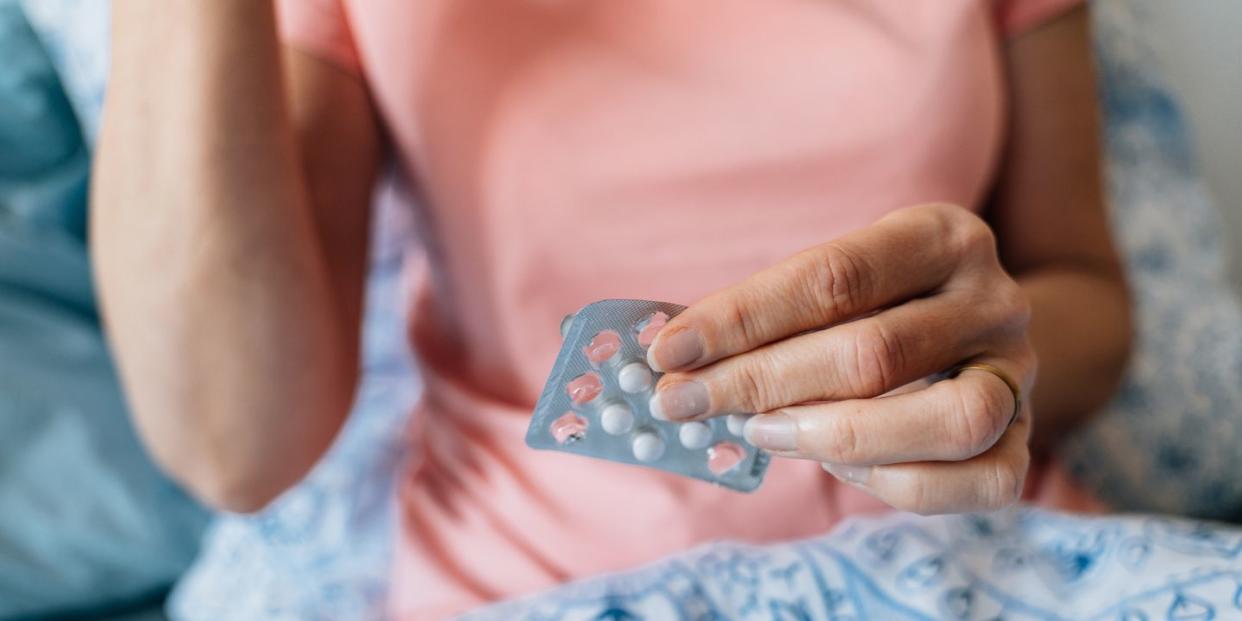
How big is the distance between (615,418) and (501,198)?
0.73 ft

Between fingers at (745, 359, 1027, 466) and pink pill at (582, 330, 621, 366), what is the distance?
0.07m

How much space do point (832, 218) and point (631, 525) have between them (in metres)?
0.23

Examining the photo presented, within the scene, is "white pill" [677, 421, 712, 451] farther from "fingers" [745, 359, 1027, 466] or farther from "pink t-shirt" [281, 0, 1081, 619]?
"pink t-shirt" [281, 0, 1081, 619]

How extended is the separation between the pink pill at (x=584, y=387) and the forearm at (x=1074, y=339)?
1.22ft

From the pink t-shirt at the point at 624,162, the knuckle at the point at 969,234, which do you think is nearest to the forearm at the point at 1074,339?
the pink t-shirt at the point at 624,162

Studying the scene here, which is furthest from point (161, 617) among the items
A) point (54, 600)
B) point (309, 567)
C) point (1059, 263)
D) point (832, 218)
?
point (1059, 263)

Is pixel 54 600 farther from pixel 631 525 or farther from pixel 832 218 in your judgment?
pixel 832 218

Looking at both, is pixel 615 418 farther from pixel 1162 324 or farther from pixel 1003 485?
pixel 1162 324

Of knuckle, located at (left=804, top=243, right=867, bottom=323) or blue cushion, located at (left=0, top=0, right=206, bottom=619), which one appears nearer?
knuckle, located at (left=804, top=243, right=867, bottom=323)

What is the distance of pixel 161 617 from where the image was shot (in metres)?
0.76

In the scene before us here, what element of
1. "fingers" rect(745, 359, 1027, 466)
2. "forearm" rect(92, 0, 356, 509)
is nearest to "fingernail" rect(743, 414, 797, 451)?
"fingers" rect(745, 359, 1027, 466)

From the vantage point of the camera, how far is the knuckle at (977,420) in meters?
0.39

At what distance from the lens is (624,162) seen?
22.3 inches

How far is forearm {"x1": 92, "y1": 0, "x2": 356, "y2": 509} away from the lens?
0.50m
